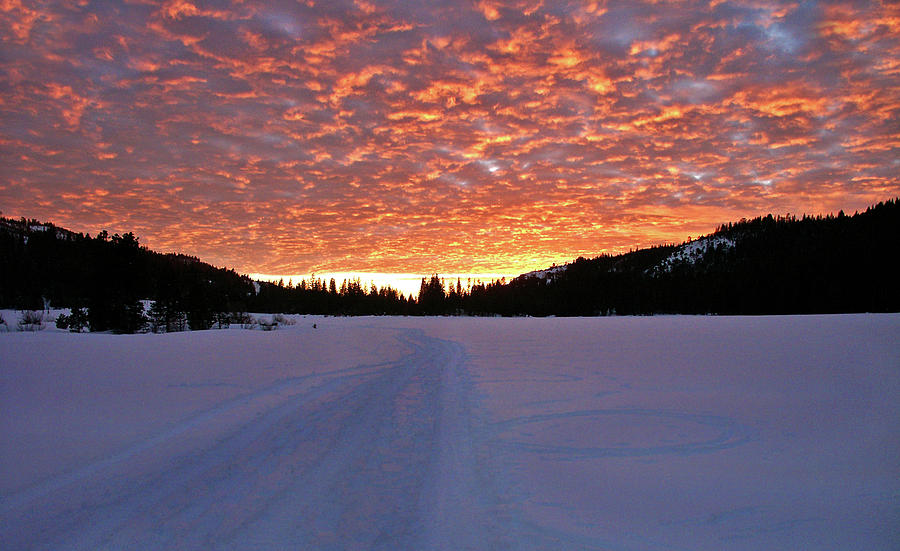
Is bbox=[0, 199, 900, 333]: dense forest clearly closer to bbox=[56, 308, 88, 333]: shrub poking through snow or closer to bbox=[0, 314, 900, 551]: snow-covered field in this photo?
bbox=[56, 308, 88, 333]: shrub poking through snow

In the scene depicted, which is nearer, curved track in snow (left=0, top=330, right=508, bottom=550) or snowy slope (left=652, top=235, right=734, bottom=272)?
curved track in snow (left=0, top=330, right=508, bottom=550)

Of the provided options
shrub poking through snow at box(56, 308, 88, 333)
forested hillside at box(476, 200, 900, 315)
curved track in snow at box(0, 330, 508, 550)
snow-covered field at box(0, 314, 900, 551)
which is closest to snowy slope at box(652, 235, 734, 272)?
forested hillside at box(476, 200, 900, 315)

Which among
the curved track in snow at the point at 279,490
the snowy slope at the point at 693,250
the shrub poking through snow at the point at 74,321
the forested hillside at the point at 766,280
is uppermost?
the snowy slope at the point at 693,250

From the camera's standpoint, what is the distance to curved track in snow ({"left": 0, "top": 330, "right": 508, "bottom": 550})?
11.1 ft

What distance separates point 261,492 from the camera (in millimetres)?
4180

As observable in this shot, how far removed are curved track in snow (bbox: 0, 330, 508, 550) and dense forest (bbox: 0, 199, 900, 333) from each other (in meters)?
31.1

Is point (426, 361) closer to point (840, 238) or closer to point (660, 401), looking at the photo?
point (660, 401)

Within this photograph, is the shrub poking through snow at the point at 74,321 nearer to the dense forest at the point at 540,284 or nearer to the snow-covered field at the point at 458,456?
the dense forest at the point at 540,284

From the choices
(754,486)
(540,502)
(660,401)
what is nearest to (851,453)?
(754,486)

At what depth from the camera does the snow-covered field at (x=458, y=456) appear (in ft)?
11.4

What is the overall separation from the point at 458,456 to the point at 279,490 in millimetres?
2037

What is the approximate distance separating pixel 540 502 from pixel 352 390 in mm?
6031

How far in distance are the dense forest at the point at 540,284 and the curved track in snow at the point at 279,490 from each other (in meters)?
31.1

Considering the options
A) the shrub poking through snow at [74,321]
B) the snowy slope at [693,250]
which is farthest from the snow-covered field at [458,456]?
the snowy slope at [693,250]
